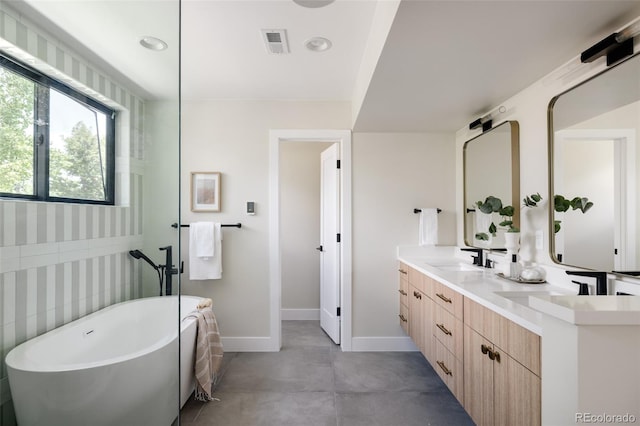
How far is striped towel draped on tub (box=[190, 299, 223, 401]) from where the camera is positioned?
2180 mm

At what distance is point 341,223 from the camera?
3115mm

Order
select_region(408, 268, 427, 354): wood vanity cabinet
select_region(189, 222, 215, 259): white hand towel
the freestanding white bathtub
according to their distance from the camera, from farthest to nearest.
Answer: select_region(189, 222, 215, 259): white hand towel
select_region(408, 268, 427, 354): wood vanity cabinet
the freestanding white bathtub

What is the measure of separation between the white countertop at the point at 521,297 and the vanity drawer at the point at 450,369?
415mm

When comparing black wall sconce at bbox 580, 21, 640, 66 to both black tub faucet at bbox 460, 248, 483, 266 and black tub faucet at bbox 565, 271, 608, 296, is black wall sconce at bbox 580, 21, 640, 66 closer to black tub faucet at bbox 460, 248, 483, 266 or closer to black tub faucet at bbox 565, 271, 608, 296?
black tub faucet at bbox 565, 271, 608, 296

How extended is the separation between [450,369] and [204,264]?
217 cm

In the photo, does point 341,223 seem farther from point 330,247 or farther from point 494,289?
point 494,289

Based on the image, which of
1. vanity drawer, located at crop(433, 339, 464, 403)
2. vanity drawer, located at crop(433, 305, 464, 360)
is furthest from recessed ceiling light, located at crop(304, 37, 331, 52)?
vanity drawer, located at crop(433, 339, 464, 403)

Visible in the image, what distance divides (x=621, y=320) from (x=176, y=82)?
1735 millimetres

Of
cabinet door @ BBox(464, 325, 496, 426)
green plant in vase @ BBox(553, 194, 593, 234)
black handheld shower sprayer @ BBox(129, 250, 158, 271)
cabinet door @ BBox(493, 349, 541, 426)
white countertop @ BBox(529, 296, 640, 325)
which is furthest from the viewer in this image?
green plant in vase @ BBox(553, 194, 593, 234)

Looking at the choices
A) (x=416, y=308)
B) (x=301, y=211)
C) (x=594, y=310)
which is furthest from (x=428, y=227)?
(x=594, y=310)

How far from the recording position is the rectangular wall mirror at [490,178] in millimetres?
2125

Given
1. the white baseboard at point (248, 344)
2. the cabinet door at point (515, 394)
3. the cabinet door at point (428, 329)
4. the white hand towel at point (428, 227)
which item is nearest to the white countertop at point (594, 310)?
the cabinet door at point (515, 394)

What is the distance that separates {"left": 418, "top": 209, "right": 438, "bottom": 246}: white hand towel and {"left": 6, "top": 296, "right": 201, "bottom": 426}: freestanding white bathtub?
7.29 feet

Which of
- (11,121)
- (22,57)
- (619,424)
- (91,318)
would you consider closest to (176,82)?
(22,57)
